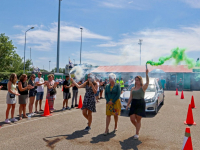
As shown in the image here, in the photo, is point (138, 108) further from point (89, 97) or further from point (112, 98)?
point (89, 97)

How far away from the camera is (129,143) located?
5.10 metres

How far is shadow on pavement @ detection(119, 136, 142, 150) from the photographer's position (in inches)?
189

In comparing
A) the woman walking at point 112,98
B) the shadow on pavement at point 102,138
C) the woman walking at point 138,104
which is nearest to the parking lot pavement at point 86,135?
the shadow on pavement at point 102,138

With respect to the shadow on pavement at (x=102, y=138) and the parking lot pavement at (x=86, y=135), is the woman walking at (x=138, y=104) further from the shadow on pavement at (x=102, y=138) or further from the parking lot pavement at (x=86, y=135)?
the shadow on pavement at (x=102, y=138)

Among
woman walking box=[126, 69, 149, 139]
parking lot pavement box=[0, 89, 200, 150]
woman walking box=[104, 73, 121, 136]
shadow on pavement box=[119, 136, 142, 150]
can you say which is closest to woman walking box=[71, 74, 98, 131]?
woman walking box=[104, 73, 121, 136]

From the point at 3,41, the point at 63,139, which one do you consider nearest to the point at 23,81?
the point at 63,139

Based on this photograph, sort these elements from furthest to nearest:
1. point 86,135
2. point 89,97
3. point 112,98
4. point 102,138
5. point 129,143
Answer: point 89,97
point 112,98
point 86,135
point 102,138
point 129,143

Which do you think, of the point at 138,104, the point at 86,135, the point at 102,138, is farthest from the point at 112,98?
the point at 86,135

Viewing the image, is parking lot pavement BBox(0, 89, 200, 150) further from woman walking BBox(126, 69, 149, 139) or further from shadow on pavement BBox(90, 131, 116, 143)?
woman walking BBox(126, 69, 149, 139)

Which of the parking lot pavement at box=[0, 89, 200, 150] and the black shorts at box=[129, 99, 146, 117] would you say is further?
the black shorts at box=[129, 99, 146, 117]

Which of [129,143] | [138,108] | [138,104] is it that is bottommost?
[129,143]

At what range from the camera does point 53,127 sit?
257 inches

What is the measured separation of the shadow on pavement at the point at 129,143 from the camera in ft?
15.8

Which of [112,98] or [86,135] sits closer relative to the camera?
[86,135]
